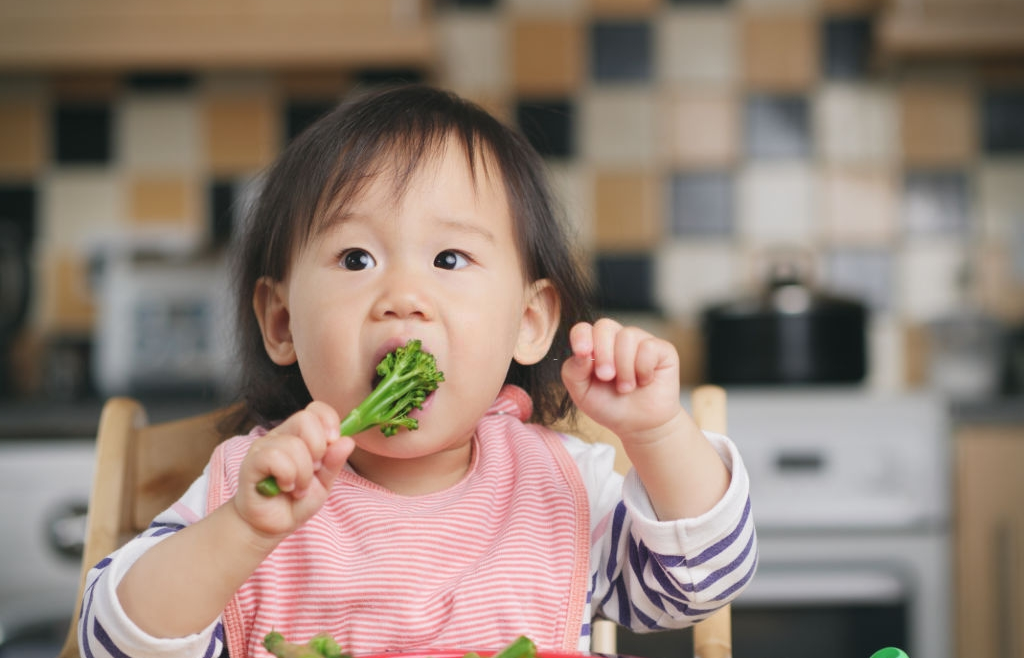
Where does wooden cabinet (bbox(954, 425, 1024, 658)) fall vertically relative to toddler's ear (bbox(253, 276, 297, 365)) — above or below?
below

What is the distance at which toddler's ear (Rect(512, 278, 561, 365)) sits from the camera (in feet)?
2.81

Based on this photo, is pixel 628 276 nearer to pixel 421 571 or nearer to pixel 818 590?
pixel 818 590

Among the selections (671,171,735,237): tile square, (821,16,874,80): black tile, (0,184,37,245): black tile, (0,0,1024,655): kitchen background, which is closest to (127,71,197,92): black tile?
(0,0,1024,655): kitchen background

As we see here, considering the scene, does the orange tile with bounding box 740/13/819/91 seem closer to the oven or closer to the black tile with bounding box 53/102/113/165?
the oven

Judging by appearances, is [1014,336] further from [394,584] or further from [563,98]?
[394,584]

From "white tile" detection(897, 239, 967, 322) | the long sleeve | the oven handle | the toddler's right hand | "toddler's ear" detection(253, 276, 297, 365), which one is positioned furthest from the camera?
"white tile" detection(897, 239, 967, 322)

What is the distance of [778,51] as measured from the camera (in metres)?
2.35

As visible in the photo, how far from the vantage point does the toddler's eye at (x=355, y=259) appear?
2.47 ft

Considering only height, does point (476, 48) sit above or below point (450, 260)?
above

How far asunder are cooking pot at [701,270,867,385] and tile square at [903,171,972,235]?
0.53 meters

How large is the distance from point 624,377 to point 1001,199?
1.92 metres

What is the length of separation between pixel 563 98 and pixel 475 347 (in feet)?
5.65

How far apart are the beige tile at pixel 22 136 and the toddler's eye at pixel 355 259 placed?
74.9 inches

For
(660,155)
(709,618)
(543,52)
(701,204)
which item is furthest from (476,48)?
(709,618)
